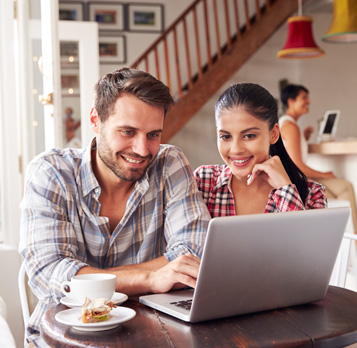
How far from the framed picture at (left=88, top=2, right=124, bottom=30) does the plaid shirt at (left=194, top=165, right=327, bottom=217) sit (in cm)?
600

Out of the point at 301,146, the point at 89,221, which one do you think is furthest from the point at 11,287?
the point at 301,146

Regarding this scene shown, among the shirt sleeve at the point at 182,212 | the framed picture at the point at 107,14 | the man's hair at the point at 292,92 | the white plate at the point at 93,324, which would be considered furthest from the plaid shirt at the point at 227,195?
the framed picture at the point at 107,14

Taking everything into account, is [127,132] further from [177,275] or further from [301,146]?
[301,146]

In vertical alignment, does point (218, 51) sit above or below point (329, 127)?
above

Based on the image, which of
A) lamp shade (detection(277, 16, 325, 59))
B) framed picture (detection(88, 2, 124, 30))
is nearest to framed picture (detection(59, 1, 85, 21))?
framed picture (detection(88, 2, 124, 30))

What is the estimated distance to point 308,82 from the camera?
7.74 meters

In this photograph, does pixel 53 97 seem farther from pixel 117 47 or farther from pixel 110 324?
pixel 117 47

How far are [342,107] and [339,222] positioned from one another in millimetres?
6360

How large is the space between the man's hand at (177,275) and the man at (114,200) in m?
0.10

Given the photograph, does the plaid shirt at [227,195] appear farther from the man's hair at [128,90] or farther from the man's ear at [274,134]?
the man's hair at [128,90]

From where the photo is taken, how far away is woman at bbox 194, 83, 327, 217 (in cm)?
171

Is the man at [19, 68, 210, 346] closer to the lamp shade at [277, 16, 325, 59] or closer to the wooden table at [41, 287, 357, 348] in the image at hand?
the wooden table at [41, 287, 357, 348]

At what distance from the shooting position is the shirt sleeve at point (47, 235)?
4.46ft

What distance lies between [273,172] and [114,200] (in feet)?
1.66
